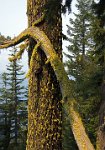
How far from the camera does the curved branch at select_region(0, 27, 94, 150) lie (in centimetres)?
460

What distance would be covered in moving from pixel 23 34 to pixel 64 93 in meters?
1.11

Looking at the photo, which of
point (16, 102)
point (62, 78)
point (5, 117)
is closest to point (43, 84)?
point (62, 78)

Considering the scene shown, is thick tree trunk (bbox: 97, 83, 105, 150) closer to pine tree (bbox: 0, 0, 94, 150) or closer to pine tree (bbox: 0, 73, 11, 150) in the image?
pine tree (bbox: 0, 0, 94, 150)

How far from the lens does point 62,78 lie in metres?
4.94

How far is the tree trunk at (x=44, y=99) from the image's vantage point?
17.4 feet

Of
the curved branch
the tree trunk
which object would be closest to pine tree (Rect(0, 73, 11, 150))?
the tree trunk

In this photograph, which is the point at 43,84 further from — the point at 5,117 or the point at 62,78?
the point at 5,117

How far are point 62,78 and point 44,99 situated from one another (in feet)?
1.79

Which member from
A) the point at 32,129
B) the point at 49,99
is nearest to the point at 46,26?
the point at 49,99

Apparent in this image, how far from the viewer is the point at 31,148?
5.40 meters

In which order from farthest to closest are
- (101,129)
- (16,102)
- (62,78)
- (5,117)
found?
(16,102) < (5,117) < (101,129) < (62,78)

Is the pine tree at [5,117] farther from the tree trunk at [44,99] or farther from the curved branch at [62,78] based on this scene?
the curved branch at [62,78]

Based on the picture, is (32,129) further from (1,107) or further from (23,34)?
(1,107)

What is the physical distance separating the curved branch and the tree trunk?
127 millimetres
